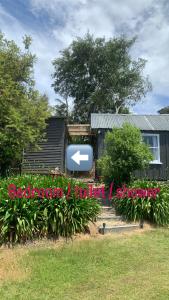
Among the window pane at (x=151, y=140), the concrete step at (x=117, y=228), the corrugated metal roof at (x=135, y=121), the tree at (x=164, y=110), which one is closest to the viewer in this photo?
the concrete step at (x=117, y=228)

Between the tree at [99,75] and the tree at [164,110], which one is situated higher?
the tree at [99,75]

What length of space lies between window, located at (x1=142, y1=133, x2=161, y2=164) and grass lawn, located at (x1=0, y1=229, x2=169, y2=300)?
8060mm

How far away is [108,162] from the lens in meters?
10.0

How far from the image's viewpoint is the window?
1464 cm

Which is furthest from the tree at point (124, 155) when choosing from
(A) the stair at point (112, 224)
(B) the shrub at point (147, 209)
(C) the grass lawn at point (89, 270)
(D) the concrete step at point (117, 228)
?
(C) the grass lawn at point (89, 270)

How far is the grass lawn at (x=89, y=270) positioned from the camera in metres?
4.32

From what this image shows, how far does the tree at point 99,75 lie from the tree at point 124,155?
21.7 metres

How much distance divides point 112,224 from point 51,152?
763 cm

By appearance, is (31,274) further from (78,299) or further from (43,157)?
(43,157)

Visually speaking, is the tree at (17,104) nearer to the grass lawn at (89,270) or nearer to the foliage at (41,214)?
the foliage at (41,214)

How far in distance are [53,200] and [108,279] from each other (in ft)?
7.85

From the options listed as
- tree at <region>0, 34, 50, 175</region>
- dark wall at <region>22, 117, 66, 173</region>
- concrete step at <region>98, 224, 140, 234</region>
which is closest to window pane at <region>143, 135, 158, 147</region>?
dark wall at <region>22, 117, 66, 173</region>

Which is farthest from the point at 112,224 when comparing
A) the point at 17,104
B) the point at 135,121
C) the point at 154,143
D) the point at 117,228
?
the point at 135,121

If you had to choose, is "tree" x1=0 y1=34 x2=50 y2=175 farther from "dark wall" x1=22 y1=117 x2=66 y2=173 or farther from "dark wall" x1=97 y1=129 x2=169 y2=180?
"dark wall" x1=97 y1=129 x2=169 y2=180
